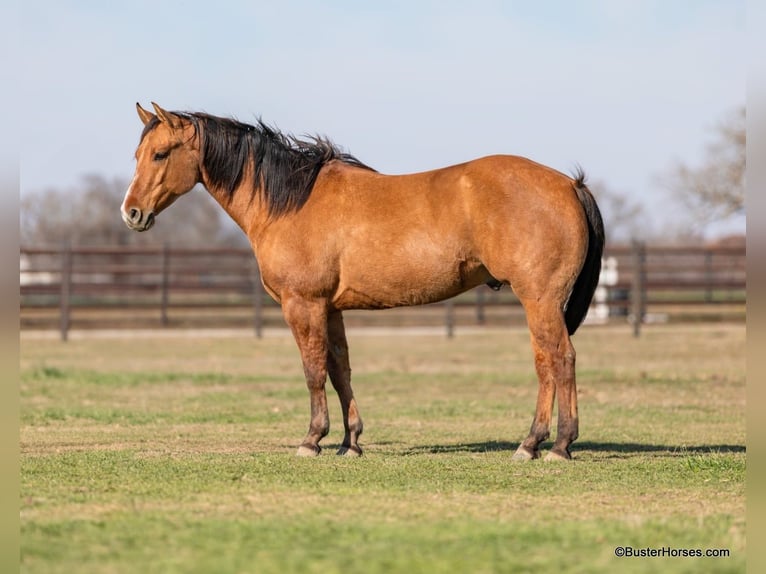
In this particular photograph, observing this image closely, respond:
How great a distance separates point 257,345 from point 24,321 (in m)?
7.69

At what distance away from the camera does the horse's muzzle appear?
9.12m

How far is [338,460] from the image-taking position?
28.1 feet

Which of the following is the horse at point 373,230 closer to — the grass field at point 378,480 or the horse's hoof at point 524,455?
the horse's hoof at point 524,455

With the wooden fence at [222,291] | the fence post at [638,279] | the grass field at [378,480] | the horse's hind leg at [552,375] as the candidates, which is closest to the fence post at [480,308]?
the wooden fence at [222,291]

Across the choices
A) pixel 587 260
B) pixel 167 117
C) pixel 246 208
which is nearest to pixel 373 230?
pixel 246 208

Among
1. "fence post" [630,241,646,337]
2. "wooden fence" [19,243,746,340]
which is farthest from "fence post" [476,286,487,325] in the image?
"fence post" [630,241,646,337]

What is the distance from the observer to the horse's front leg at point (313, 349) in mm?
8945

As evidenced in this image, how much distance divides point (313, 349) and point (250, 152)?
1786 millimetres

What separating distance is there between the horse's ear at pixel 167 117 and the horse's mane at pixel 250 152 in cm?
7

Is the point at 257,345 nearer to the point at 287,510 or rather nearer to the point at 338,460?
the point at 338,460

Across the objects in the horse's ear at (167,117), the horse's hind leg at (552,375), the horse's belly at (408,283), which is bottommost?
the horse's hind leg at (552,375)

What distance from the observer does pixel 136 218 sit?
9.13 metres

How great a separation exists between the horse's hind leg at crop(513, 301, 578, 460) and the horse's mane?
2098mm

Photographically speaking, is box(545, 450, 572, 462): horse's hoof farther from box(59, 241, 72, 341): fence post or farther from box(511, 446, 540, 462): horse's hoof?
box(59, 241, 72, 341): fence post
